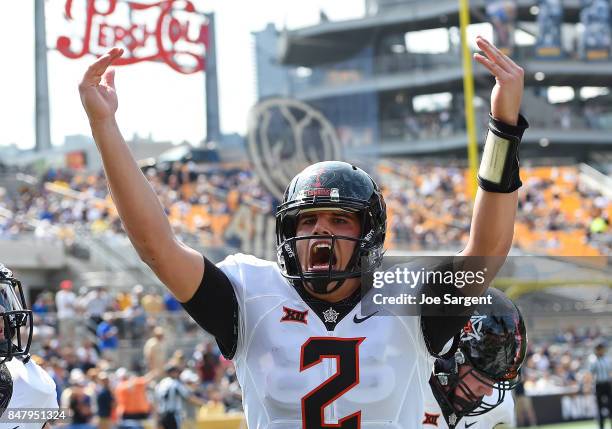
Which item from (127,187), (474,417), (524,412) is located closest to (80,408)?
(524,412)

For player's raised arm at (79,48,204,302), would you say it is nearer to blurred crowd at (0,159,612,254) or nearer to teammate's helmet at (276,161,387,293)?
teammate's helmet at (276,161,387,293)

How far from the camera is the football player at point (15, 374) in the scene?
334cm

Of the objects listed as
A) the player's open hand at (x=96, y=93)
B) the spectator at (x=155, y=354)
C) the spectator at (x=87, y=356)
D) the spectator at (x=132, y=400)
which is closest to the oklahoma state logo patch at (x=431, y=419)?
the player's open hand at (x=96, y=93)

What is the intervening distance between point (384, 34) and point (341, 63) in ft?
12.0

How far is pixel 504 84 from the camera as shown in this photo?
8.82 feet

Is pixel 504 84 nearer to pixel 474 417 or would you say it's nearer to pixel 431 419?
pixel 431 419

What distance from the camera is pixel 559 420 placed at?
16.5 m

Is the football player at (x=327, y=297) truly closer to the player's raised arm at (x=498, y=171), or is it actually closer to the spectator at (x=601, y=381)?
the player's raised arm at (x=498, y=171)

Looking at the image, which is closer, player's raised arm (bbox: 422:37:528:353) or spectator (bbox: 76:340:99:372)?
player's raised arm (bbox: 422:37:528:353)

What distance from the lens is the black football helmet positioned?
3.84 m

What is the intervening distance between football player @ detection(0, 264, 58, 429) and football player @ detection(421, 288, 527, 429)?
50.6 inches

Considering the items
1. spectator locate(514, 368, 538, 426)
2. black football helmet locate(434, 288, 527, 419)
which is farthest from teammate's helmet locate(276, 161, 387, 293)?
spectator locate(514, 368, 538, 426)

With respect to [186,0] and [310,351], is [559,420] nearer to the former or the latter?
[186,0]

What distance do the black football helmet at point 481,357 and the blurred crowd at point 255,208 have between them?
49.1 feet
